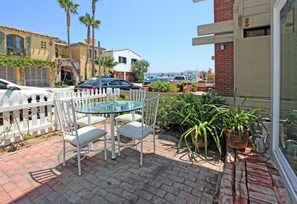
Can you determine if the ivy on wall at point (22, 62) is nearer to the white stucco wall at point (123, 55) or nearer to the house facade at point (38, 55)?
the house facade at point (38, 55)

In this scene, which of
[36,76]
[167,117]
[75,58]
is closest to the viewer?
[167,117]

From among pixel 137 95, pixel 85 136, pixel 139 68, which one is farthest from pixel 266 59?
pixel 139 68

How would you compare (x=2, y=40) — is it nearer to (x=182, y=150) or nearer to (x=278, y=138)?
(x=182, y=150)

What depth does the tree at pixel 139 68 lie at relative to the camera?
32.0 meters

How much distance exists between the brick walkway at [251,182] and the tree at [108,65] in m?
26.0

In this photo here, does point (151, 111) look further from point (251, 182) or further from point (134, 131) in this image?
point (251, 182)

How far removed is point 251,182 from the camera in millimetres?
2170

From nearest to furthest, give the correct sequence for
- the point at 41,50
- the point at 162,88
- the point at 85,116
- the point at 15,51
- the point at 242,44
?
1. the point at 85,116
2. the point at 242,44
3. the point at 162,88
4. the point at 15,51
5. the point at 41,50

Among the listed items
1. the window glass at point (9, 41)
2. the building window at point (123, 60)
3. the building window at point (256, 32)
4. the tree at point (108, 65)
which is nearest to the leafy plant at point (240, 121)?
the building window at point (256, 32)

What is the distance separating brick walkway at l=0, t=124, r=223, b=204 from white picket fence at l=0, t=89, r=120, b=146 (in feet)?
2.07

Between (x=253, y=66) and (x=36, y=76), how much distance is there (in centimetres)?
2368

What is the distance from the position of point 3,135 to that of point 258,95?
245 inches

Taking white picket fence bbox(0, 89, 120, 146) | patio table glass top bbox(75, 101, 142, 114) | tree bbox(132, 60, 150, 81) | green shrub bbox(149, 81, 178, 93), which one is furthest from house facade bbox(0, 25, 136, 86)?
patio table glass top bbox(75, 101, 142, 114)

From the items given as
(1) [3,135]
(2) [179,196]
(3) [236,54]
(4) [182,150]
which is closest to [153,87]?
(3) [236,54]
